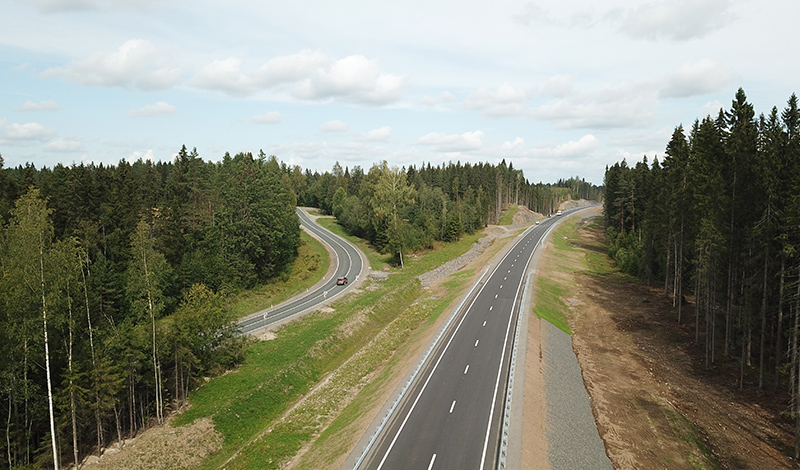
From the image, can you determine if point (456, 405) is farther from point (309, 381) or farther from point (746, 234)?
point (746, 234)

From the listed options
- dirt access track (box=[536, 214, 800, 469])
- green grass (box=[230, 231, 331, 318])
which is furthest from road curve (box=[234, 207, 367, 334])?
dirt access track (box=[536, 214, 800, 469])

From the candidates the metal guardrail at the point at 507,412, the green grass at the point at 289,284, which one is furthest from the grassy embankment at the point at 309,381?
the green grass at the point at 289,284

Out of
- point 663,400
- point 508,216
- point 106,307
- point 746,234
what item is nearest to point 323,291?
point 106,307

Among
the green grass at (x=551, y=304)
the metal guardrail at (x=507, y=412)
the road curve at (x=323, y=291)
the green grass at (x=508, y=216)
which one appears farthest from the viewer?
the green grass at (x=508, y=216)

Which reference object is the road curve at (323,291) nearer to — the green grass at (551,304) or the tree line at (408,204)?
the tree line at (408,204)

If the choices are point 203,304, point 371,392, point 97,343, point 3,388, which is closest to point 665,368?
point 371,392

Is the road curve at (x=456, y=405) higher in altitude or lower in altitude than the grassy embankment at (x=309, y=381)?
higher

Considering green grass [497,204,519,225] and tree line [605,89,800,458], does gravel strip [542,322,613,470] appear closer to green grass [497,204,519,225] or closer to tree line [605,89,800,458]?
tree line [605,89,800,458]

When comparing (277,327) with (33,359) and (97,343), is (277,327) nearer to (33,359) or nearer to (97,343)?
(97,343)
